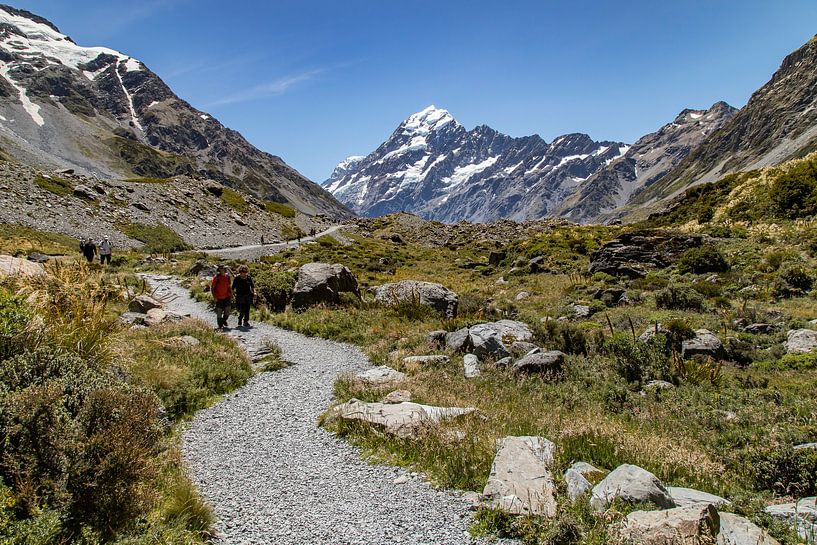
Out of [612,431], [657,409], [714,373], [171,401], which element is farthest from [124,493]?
[714,373]

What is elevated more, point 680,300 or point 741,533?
point 680,300

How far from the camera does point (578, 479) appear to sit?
17.8 feet

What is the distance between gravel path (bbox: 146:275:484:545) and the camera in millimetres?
5102

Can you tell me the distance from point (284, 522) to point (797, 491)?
656 centimetres

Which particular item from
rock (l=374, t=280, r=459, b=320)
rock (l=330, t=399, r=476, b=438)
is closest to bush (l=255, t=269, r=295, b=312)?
rock (l=374, t=280, r=459, b=320)

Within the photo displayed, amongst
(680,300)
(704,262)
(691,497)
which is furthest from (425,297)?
(704,262)

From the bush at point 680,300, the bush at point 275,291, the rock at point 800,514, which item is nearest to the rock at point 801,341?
the bush at point 680,300

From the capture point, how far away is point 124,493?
15.3 ft

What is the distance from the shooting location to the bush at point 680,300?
1856 cm

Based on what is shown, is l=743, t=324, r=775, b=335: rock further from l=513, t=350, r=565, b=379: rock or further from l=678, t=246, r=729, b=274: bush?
l=678, t=246, r=729, b=274: bush

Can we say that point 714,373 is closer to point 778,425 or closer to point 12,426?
point 778,425

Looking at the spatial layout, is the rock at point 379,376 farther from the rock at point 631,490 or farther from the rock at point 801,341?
the rock at point 801,341

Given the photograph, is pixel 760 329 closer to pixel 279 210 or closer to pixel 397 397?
pixel 397 397

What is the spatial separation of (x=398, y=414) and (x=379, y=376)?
10.6 ft
